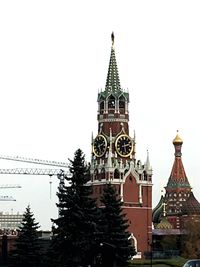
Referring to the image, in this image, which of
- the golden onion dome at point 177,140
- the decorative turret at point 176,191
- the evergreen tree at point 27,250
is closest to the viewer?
the evergreen tree at point 27,250

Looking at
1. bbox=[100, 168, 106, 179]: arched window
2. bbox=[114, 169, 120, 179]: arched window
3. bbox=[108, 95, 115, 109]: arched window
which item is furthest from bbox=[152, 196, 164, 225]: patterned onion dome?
bbox=[108, 95, 115, 109]: arched window

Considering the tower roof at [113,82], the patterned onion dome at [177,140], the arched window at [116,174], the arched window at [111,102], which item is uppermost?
the tower roof at [113,82]

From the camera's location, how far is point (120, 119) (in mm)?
112812

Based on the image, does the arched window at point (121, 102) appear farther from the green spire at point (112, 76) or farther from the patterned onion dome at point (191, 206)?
the patterned onion dome at point (191, 206)

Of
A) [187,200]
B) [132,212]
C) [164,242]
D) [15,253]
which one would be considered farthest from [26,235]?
[187,200]

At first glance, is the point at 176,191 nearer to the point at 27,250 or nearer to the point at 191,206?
the point at 191,206

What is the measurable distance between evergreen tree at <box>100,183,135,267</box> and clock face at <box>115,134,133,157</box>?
4293 centimetres

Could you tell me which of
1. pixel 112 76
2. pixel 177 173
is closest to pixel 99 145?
pixel 112 76

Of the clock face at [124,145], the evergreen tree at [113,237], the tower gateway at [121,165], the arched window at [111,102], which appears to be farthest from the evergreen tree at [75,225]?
the arched window at [111,102]

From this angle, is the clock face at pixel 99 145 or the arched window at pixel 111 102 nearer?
the clock face at pixel 99 145

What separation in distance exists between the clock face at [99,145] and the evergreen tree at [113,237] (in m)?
43.1

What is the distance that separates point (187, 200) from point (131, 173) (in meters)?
22.9

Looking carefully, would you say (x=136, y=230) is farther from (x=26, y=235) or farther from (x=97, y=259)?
(x=97, y=259)

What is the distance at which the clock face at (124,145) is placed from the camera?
11099 cm
